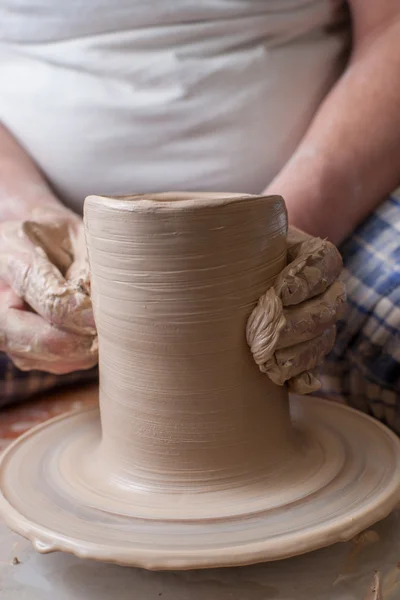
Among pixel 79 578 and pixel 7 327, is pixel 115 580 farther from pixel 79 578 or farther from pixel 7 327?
pixel 7 327

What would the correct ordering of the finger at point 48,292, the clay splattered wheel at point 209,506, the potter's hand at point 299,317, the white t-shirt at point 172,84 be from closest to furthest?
the clay splattered wheel at point 209,506, the potter's hand at point 299,317, the finger at point 48,292, the white t-shirt at point 172,84

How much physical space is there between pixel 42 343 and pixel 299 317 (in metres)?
0.49

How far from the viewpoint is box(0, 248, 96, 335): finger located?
1.20 m

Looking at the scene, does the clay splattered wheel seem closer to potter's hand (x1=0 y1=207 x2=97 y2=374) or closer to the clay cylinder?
the clay cylinder

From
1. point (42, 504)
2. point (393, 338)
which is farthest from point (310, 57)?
point (42, 504)

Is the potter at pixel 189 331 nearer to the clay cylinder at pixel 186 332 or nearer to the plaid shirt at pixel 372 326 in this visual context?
the clay cylinder at pixel 186 332

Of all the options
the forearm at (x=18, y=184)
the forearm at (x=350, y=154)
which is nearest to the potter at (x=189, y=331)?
the forearm at (x=350, y=154)

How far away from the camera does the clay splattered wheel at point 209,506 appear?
2.79 feet

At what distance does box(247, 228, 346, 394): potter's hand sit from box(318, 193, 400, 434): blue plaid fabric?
292mm

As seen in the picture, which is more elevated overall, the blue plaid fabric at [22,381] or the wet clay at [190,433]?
the wet clay at [190,433]

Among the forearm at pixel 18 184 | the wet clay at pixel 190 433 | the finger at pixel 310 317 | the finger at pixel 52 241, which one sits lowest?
the forearm at pixel 18 184

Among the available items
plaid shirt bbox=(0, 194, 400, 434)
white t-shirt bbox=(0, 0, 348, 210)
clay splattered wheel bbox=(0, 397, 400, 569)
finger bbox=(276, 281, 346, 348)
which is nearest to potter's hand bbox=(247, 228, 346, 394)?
finger bbox=(276, 281, 346, 348)

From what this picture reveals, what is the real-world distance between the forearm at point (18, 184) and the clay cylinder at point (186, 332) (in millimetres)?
557

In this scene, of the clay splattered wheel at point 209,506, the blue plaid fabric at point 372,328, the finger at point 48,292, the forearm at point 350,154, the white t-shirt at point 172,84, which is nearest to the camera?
the clay splattered wheel at point 209,506
